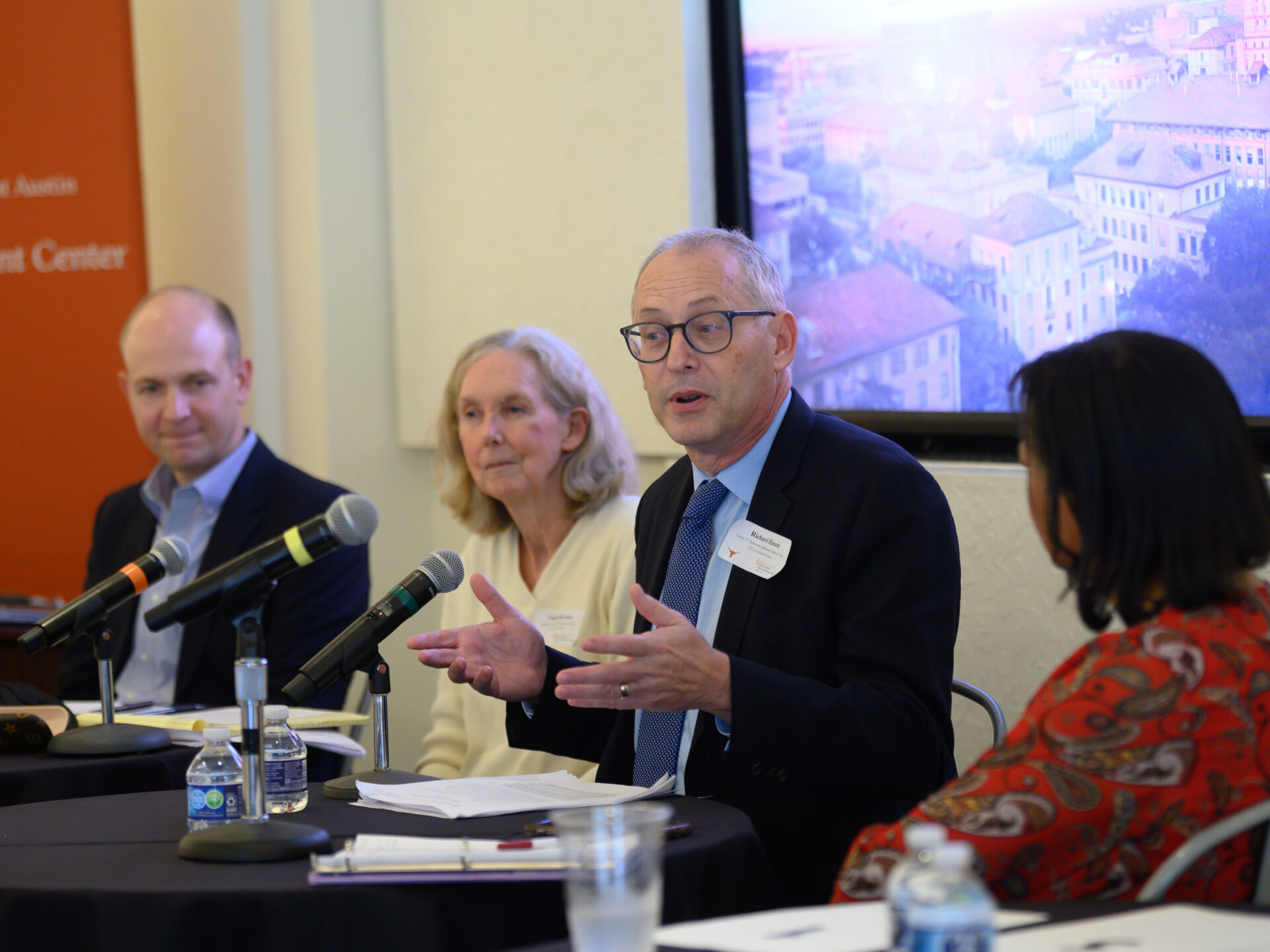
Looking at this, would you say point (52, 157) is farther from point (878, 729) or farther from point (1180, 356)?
point (1180, 356)

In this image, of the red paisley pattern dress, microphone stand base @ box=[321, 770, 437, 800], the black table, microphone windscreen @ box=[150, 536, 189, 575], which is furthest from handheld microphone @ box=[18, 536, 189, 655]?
the red paisley pattern dress

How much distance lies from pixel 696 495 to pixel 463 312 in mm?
2319

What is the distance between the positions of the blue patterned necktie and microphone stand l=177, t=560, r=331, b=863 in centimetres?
71

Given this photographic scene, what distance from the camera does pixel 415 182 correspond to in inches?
189

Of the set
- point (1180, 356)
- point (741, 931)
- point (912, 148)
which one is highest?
point (912, 148)

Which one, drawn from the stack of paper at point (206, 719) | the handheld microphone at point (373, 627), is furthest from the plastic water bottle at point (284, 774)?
the stack of paper at point (206, 719)

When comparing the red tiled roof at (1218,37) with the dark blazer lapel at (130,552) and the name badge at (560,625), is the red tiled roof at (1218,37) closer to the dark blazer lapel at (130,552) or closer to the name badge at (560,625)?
the name badge at (560,625)

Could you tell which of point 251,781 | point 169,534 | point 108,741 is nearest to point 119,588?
point 108,741

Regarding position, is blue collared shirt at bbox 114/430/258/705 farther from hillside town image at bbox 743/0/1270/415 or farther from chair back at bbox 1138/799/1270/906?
chair back at bbox 1138/799/1270/906

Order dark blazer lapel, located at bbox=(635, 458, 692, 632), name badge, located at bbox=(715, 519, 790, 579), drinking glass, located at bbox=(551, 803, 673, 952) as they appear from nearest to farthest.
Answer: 1. drinking glass, located at bbox=(551, 803, 673, 952)
2. name badge, located at bbox=(715, 519, 790, 579)
3. dark blazer lapel, located at bbox=(635, 458, 692, 632)

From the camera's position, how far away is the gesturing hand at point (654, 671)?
189 cm

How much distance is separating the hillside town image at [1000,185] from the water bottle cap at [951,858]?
217 centimetres

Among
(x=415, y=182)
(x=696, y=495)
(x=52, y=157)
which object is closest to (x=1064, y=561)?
(x=696, y=495)

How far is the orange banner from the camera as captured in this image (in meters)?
4.70
